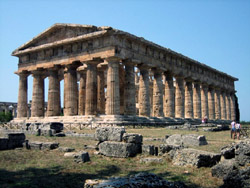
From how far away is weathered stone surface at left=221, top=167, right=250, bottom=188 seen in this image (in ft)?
17.5

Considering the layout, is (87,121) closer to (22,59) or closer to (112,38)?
(112,38)

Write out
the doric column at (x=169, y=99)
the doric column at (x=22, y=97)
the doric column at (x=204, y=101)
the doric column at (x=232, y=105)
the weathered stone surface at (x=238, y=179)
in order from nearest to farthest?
the weathered stone surface at (x=238, y=179) → the doric column at (x=22, y=97) → the doric column at (x=169, y=99) → the doric column at (x=204, y=101) → the doric column at (x=232, y=105)

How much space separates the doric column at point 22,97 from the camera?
108 feet

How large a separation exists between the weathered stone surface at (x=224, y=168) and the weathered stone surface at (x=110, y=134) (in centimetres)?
428

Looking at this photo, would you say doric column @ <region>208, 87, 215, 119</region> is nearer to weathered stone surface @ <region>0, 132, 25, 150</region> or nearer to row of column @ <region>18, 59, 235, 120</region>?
row of column @ <region>18, 59, 235, 120</region>

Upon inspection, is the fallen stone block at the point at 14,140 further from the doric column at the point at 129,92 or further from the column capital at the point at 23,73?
the column capital at the point at 23,73

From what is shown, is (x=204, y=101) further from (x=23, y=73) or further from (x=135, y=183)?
(x=135, y=183)

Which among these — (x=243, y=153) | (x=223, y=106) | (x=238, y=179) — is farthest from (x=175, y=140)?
(x=223, y=106)

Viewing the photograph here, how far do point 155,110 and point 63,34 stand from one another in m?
13.4

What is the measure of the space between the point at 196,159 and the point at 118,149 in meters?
3.00

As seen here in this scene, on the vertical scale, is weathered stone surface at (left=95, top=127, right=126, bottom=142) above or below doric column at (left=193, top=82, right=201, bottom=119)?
below

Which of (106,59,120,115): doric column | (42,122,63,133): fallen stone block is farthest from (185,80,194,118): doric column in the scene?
(42,122,63,133): fallen stone block

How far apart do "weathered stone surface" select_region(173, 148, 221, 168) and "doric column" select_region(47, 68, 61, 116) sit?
24025 millimetres

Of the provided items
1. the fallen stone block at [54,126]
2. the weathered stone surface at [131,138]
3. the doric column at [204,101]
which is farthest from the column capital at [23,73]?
the weathered stone surface at [131,138]
